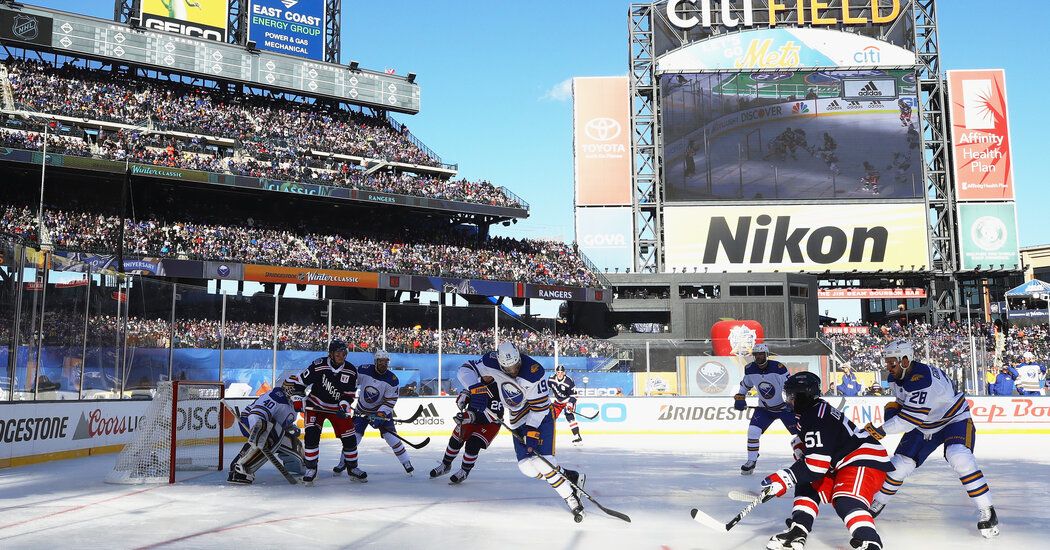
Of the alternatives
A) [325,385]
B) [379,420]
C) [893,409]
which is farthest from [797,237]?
[893,409]

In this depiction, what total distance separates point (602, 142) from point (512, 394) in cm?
4063

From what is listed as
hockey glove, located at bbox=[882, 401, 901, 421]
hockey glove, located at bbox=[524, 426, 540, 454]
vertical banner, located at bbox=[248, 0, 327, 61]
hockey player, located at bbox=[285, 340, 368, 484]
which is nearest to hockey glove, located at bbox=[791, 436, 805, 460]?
hockey glove, located at bbox=[882, 401, 901, 421]

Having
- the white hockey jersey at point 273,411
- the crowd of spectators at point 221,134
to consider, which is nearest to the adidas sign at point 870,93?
the crowd of spectators at point 221,134

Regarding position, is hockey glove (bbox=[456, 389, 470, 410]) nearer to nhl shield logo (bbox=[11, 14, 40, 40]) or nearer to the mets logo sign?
the mets logo sign

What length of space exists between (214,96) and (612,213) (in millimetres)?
21958

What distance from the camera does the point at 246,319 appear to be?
2030 centimetres

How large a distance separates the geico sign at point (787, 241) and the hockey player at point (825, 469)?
40.6 metres

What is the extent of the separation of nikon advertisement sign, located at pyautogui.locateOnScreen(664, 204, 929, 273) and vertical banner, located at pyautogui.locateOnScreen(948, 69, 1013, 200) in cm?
463

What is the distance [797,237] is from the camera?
46.6 metres

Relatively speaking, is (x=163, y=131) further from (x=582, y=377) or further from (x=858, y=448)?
(x=858, y=448)

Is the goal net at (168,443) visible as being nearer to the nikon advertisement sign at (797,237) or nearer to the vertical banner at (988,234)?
the nikon advertisement sign at (797,237)

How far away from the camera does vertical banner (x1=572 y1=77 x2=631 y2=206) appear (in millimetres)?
47688

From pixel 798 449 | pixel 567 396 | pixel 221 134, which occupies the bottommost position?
pixel 567 396

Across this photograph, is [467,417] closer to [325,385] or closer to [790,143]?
[325,385]
